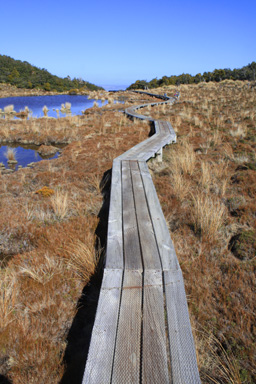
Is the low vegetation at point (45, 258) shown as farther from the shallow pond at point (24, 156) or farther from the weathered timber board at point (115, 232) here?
the shallow pond at point (24, 156)

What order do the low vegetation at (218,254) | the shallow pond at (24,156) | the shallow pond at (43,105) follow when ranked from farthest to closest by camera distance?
1. the shallow pond at (43,105)
2. the shallow pond at (24,156)
3. the low vegetation at (218,254)

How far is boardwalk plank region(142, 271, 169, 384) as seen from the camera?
4.79 ft

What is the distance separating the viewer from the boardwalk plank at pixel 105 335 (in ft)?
4.79

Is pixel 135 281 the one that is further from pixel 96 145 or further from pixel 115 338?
pixel 96 145

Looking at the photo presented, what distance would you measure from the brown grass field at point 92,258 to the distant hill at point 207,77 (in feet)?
148

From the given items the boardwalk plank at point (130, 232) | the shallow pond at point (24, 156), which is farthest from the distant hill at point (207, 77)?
the boardwalk plank at point (130, 232)

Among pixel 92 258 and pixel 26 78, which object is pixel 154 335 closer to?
A: pixel 92 258

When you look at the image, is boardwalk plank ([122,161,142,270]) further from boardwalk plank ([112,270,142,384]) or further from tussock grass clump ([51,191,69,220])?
tussock grass clump ([51,191,69,220])

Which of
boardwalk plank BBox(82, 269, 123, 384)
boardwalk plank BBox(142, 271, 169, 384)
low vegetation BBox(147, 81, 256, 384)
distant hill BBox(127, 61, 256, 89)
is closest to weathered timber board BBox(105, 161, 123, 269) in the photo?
boardwalk plank BBox(82, 269, 123, 384)

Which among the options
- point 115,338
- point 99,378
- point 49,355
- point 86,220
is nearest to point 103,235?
point 86,220

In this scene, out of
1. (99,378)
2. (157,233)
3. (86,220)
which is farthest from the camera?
(86,220)

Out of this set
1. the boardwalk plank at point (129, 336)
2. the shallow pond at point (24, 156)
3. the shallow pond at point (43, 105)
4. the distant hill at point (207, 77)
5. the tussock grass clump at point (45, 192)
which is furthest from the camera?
the distant hill at point (207, 77)

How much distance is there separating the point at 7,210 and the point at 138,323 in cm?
406

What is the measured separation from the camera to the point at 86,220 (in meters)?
4.32
